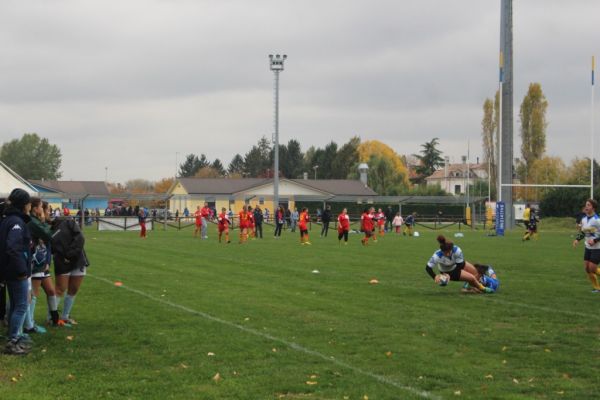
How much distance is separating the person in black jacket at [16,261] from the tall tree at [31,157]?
134048 mm

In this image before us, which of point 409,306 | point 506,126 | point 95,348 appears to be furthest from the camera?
point 506,126

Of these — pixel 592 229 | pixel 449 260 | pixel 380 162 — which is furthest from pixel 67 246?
pixel 380 162

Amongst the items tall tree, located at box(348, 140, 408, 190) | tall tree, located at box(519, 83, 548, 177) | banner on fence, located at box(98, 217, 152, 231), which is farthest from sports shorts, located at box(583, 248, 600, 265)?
tall tree, located at box(348, 140, 408, 190)

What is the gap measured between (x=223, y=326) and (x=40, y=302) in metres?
4.31

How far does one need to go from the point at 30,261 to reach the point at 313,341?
140 inches

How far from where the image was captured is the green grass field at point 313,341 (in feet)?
24.7

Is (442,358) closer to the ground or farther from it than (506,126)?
closer to the ground

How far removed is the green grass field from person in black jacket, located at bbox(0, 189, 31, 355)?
14.8 inches

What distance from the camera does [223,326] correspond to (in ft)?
36.0

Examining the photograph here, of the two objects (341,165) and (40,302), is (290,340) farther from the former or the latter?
(341,165)

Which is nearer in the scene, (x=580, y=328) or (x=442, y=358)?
(x=442, y=358)

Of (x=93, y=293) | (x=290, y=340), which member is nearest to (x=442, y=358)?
(x=290, y=340)

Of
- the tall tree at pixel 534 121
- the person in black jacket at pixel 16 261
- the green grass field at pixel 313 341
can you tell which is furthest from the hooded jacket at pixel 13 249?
the tall tree at pixel 534 121

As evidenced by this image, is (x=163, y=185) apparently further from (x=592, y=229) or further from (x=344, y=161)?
(x=592, y=229)
